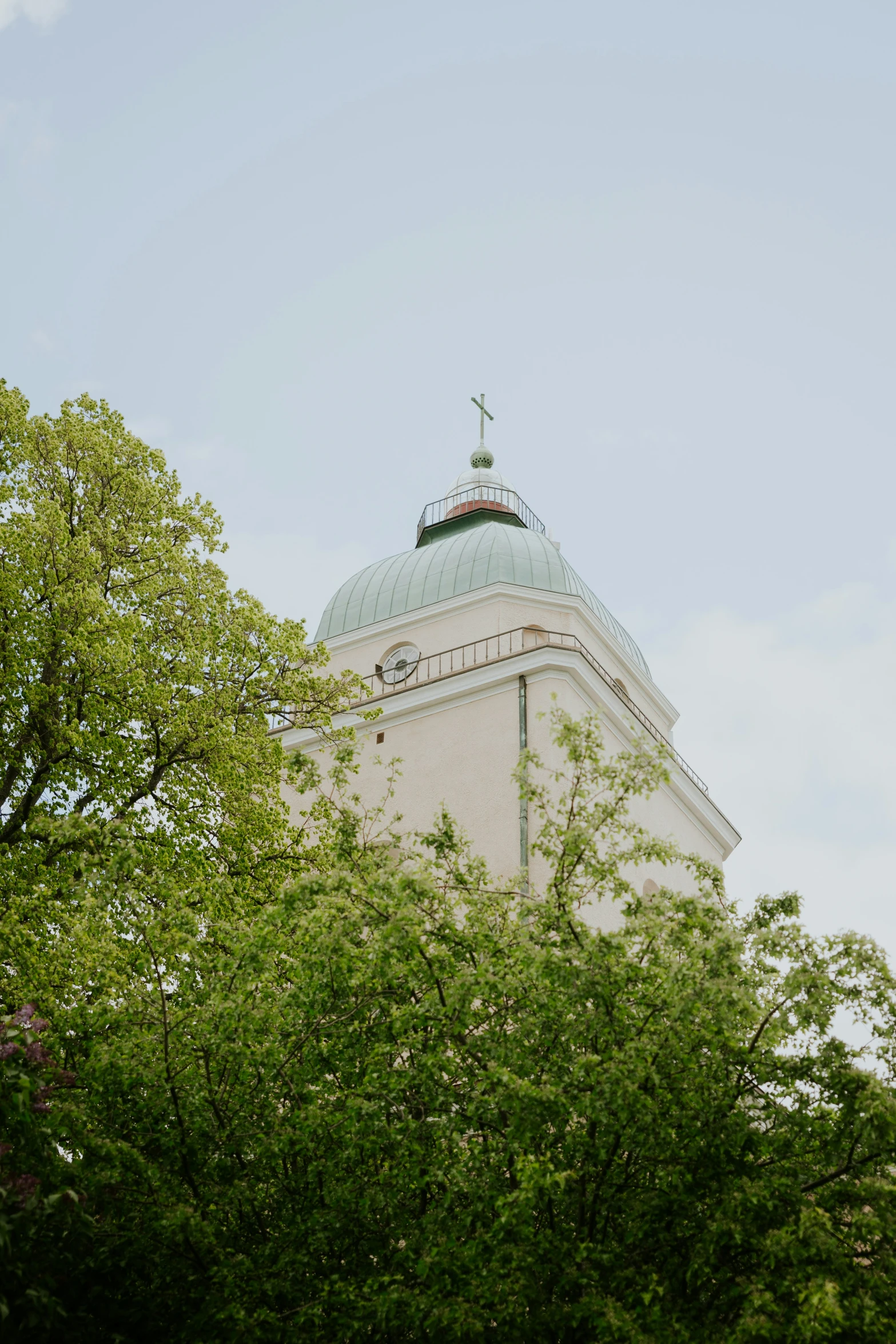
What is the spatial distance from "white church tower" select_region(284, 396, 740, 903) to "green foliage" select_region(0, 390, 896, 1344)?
26.3ft

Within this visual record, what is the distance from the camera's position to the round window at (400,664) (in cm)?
2297

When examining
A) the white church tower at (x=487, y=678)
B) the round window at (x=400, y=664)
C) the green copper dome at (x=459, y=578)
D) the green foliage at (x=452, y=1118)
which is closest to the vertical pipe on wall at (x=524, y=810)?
the white church tower at (x=487, y=678)

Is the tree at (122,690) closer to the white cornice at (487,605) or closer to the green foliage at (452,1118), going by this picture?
the green foliage at (452,1118)

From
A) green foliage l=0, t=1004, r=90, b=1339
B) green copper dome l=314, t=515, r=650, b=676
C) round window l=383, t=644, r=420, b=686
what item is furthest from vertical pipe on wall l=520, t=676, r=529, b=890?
green foliage l=0, t=1004, r=90, b=1339

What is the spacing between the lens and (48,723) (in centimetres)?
1336

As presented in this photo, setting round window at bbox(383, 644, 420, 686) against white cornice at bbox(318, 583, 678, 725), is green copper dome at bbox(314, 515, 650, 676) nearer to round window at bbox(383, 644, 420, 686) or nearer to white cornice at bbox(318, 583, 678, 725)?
white cornice at bbox(318, 583, 678, 725)

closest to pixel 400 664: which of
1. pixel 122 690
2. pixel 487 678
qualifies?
pixel 487 678

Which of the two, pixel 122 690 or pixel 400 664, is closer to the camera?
pixel 122 690

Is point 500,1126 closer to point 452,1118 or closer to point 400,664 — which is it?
point 452,1118

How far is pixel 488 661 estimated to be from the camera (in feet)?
67.8

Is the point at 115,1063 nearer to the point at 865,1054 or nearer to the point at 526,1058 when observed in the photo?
the point at 526,1058

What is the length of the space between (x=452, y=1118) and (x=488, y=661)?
1232cm

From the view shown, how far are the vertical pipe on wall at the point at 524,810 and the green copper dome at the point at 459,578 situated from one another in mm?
3530

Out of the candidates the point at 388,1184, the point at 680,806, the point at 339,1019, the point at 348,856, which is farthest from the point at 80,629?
the point at 680,806
